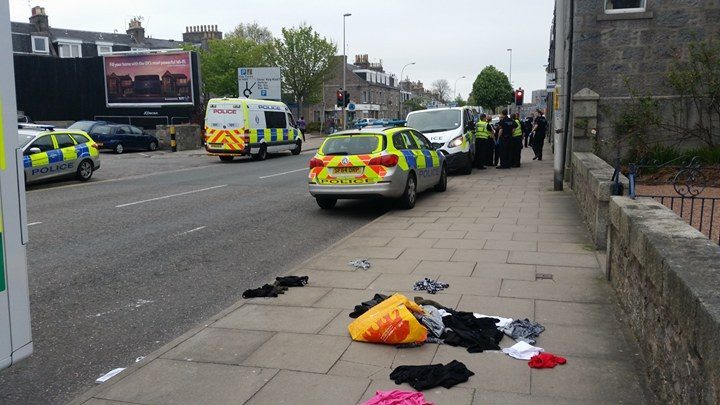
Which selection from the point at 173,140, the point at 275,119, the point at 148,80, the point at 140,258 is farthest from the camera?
the point at 148,80

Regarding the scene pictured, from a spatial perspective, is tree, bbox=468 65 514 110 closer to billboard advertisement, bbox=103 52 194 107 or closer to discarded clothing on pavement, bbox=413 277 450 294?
billboard advertisement, bbox=103 52 194 107

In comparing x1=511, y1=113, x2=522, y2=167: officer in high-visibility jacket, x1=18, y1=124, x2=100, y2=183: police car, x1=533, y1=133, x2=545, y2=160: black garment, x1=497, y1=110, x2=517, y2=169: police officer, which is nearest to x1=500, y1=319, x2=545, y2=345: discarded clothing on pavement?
x1=18, y1=124, x2=100, y2=183: police car

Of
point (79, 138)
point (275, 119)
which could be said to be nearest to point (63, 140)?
point (79, 138)

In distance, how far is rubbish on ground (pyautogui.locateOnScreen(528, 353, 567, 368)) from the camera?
4.02 m

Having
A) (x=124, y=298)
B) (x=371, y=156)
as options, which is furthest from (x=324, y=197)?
(x=124, y=298)

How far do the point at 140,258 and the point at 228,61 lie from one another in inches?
2295

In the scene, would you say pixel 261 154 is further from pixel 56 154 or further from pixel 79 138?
pixel 56 154

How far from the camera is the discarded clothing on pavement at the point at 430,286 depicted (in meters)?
5.85

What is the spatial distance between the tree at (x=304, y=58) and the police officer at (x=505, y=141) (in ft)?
148

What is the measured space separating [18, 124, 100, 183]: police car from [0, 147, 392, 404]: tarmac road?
1.70ft

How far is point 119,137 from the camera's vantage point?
29984 millimetres

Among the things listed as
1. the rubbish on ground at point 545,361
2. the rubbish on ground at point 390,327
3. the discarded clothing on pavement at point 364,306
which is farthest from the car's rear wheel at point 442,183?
the rubbish on ground at point 545,361

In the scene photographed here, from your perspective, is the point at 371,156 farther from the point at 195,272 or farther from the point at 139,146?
the point at 139,146

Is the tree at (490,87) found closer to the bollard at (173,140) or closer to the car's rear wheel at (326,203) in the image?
the bollard at (173,140)
